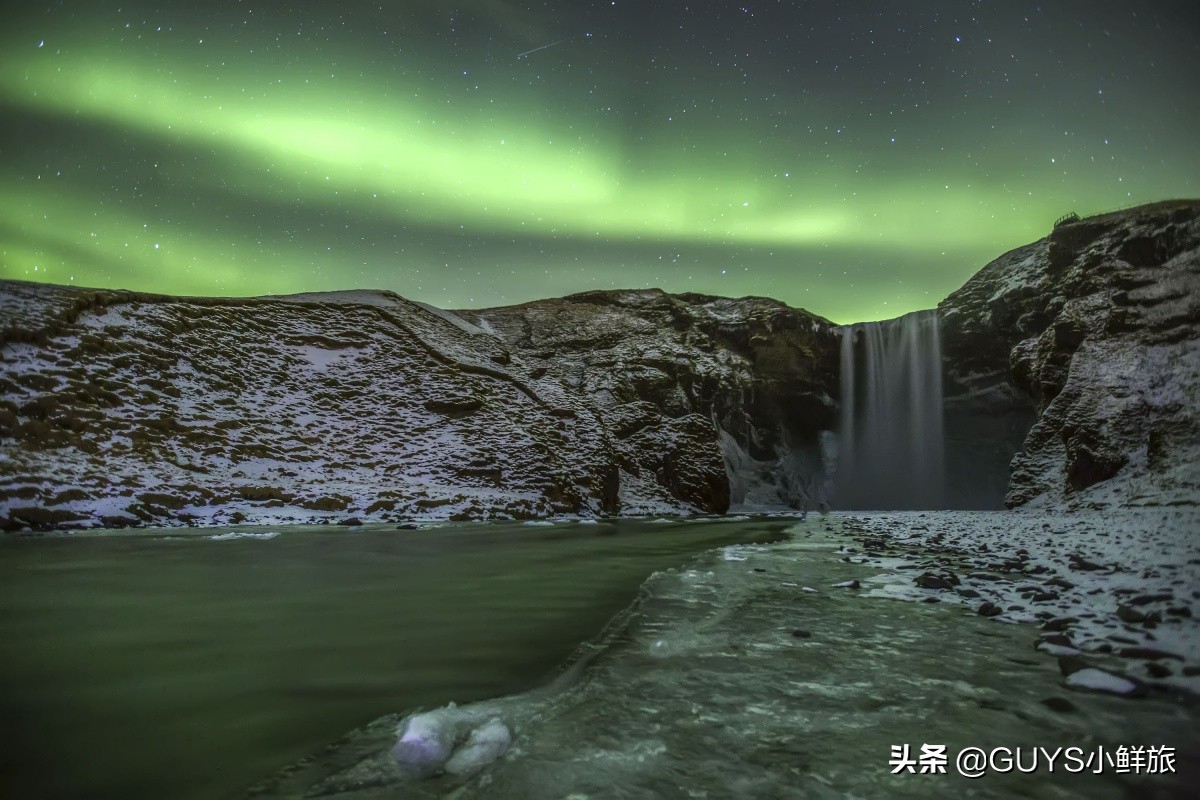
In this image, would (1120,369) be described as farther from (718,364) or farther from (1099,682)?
(1099,682)

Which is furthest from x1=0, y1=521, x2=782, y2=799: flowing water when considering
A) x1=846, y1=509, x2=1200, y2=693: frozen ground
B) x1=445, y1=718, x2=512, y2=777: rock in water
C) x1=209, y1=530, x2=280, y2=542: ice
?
x1=846, y1=509, x2=1200, y2=693: frozen ground

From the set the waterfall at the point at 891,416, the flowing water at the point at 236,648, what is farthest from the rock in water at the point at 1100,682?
the waterfall at the point at 891,416

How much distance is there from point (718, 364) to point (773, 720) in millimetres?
37972

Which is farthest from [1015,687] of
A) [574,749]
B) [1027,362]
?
[1027,362]

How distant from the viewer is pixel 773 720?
2148 mm

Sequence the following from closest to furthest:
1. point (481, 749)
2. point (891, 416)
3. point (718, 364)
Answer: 1. point (481, 749)
2. point (718, 364)
3. point (891, 416)

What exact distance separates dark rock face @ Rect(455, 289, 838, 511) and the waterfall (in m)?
1.63

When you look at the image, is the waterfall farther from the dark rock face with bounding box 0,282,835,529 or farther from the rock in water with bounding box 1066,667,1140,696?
the rock in water with bounding box 1066,667,1140,696

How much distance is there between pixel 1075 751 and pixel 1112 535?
9.16 m

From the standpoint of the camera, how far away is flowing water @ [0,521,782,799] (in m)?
1.76

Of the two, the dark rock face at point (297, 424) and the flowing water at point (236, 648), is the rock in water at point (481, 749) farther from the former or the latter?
the dark rock face at point (297, 424)

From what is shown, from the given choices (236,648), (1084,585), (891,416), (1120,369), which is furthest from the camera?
(891,416)

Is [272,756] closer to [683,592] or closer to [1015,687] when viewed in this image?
[1015,687]

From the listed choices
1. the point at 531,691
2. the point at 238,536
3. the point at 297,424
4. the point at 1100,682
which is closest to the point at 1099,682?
the point at 1100,682
